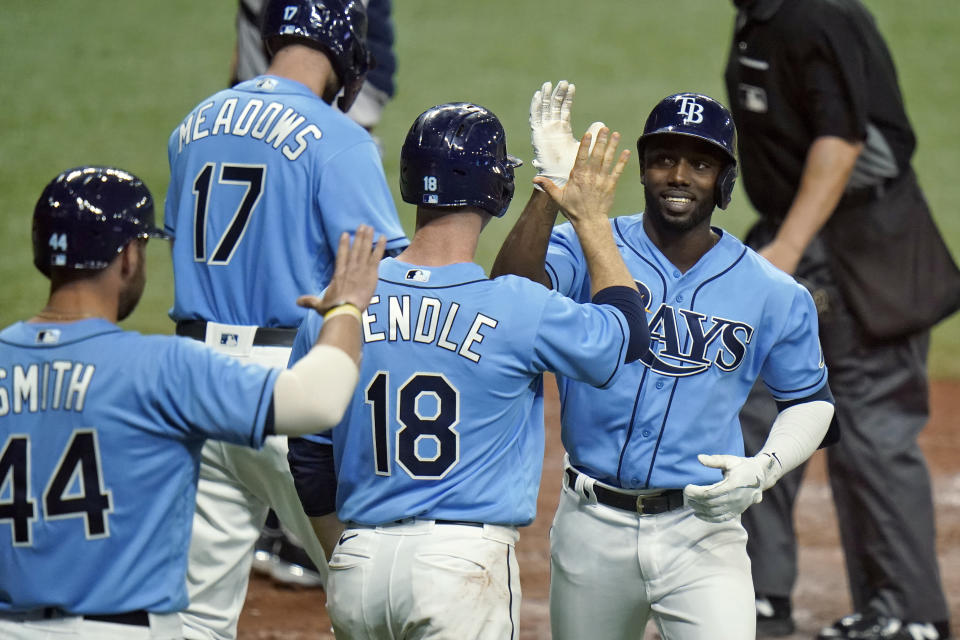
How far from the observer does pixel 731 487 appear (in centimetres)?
329

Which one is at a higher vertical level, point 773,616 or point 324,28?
point 324,28

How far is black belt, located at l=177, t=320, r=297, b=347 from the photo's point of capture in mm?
3787

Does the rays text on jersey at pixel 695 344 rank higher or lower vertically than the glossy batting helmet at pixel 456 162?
lower

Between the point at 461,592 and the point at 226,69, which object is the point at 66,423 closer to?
the point at 461,592

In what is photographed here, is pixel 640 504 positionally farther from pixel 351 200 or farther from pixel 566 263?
pixel 351 200

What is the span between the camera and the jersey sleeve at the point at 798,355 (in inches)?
141

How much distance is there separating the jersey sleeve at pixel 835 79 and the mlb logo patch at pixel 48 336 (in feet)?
10.0

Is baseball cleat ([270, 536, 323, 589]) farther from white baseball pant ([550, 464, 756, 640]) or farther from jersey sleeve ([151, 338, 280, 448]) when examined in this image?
jersey sleeve ([151, 338, 280, 448])

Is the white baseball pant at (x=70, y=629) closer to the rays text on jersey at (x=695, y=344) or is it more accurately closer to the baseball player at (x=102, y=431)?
the baseball player at (x=102, y=431)

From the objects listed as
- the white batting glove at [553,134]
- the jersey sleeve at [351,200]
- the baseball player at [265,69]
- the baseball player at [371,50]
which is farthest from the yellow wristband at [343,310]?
the baseball player at [371,50]

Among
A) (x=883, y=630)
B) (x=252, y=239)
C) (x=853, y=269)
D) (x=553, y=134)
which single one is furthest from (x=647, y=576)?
(x=853, y=269)

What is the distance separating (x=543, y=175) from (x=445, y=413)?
703 mm

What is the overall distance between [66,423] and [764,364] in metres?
1.78

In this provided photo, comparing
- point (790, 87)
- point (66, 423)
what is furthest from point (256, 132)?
point (790, 87)
